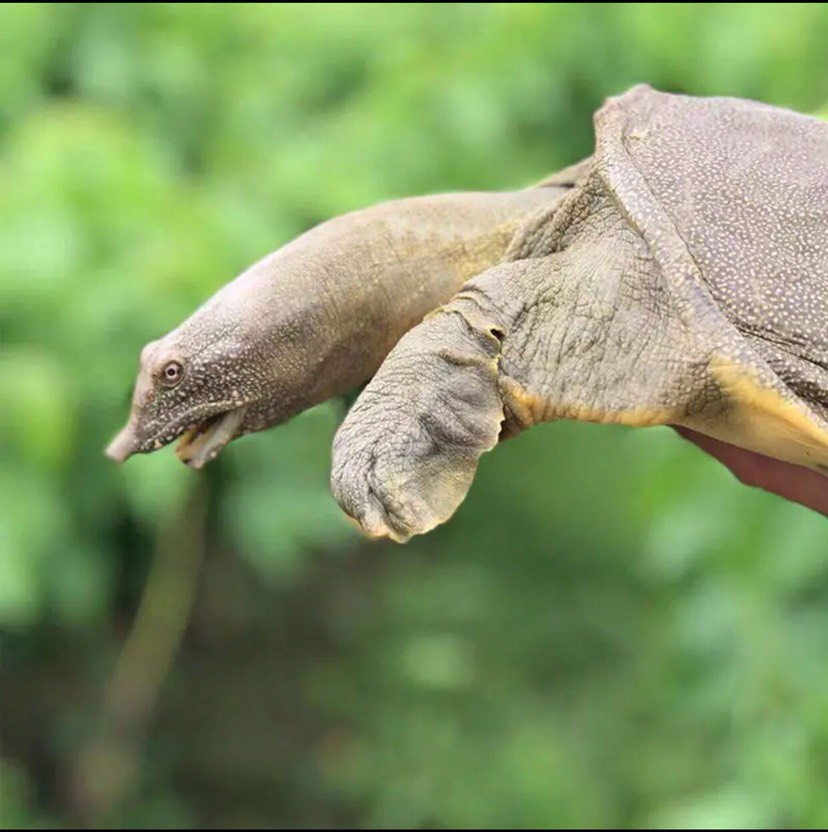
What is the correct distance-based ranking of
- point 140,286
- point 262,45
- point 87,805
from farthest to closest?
point 87,805 → point 262,45 → point 140,286

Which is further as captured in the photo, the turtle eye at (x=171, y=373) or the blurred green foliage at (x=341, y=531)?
the blurred green foliage at (x=341, y=531)

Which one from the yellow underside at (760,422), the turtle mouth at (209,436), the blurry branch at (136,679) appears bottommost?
the blurry branch at (136,679)

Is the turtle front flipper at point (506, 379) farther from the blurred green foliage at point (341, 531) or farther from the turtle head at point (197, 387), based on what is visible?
the blurred green foliage at point (341, 531)

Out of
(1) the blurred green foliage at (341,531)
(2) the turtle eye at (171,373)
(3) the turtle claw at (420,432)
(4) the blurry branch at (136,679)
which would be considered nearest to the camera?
(3) the turtle claw at (420,432)

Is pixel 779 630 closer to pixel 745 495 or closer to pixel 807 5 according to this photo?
pixel 745 495

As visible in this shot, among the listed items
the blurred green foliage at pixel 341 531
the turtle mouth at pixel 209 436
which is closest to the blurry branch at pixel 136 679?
the blurred green foliage at pixel 341 531

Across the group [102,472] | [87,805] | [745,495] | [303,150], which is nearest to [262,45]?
[303,150]
